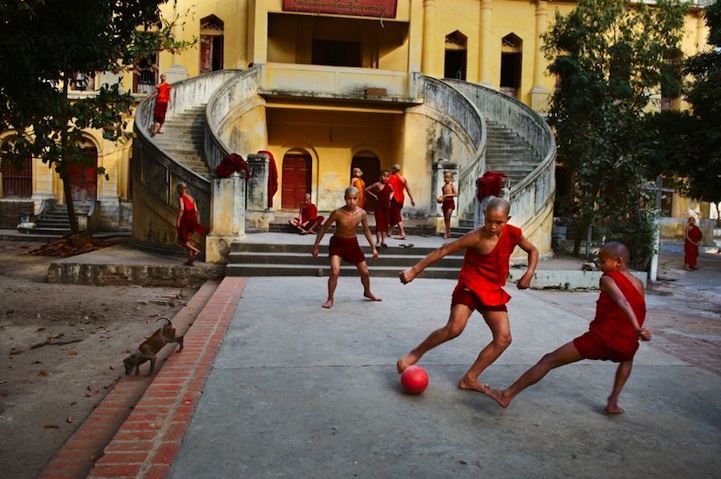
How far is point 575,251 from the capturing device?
50.6 ft

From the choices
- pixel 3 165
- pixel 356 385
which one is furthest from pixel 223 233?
pixel 356 385

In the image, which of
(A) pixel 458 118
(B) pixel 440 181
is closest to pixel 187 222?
(B) pixel 440 181

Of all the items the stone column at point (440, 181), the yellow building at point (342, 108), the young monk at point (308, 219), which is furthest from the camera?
the stone column at point (440, 181)

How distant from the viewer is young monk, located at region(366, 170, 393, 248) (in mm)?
12500

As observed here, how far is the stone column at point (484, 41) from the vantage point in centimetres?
2495

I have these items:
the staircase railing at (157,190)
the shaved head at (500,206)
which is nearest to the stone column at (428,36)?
Result: the staircase railing at (157,190)

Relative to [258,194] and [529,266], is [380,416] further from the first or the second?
[258,194]

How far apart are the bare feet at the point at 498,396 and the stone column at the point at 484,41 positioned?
21.9 m

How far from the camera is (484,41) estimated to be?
25.0 metres

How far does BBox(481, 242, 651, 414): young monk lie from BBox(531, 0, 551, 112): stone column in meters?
21.8

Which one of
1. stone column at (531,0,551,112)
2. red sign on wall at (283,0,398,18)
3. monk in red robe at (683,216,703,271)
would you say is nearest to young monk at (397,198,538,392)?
monk in red robe at (683,216,703,271)

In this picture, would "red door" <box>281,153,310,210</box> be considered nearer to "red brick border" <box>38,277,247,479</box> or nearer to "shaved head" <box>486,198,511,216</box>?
"red brick border" <box>38,277,247,479</box>

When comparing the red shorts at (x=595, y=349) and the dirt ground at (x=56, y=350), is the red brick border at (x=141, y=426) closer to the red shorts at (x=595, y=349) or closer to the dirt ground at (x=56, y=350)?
the dirt ground at (x=56, y=350)

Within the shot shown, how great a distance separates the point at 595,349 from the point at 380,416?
163 cm
